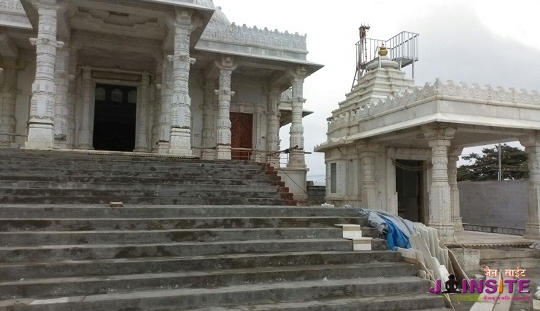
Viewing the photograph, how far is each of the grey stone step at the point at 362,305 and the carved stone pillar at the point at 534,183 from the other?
821 centimetres

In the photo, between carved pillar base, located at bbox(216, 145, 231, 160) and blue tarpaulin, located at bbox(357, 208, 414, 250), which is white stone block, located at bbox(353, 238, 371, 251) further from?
carved pillar base, located at bbox(216, 145, 231, 160)

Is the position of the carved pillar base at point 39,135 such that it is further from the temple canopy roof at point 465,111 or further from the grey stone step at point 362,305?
the temple canopy roof at point 465,111

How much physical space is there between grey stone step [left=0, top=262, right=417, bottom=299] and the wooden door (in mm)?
12735

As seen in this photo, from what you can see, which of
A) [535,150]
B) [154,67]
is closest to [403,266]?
[535,150]

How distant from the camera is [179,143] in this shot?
12039 millimetres

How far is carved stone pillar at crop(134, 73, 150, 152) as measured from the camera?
54.4 ft

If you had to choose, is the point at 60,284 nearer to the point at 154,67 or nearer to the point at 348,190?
the point at 348,190

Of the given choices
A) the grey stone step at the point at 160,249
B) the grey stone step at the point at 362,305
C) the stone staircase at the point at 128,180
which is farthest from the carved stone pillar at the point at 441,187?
the grey stone step at the point at 362,305

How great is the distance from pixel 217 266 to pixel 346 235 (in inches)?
92.2

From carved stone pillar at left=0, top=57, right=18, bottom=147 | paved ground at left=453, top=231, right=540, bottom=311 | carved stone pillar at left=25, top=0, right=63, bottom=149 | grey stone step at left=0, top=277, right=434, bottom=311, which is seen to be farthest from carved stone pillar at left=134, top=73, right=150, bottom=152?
grey stone step at left=0, top=277, right=434, bottom=311

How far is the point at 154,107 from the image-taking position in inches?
656

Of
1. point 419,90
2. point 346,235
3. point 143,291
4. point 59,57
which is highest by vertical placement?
point 59,57

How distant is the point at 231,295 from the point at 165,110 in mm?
10539

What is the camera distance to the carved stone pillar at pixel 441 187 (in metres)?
10.6
